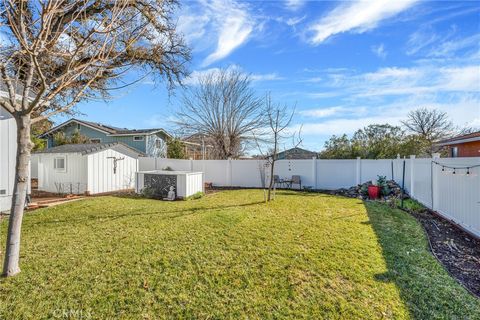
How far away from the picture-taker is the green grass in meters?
2.59

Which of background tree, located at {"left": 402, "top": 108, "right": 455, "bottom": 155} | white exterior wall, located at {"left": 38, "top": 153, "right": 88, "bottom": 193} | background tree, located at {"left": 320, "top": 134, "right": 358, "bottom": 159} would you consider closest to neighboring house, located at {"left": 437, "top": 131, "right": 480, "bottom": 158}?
background tree, located at {"left": 320, "top": 134, "right": 358, "bottom": 159}

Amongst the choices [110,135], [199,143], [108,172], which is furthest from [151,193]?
[110,135]

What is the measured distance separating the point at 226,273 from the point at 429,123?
30.2 metres

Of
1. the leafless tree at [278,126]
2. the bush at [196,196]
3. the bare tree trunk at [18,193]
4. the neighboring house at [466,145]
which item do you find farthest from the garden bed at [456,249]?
the bush at [196,196]

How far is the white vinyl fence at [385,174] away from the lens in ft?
16.7

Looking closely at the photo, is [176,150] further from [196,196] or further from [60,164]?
[196,196]

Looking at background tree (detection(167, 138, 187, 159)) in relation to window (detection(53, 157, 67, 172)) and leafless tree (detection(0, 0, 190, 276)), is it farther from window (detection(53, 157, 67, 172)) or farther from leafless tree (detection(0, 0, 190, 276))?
leafless tree (detection(0, 0, 190, 276))

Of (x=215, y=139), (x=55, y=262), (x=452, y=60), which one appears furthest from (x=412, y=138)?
(x=55, y=262)

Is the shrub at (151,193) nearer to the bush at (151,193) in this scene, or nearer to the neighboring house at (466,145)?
the bush at (151,193)

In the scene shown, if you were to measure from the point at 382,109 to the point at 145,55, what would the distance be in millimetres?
13679

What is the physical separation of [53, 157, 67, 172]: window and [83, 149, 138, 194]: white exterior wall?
1473 mm

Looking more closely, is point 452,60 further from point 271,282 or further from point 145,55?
point 145,55

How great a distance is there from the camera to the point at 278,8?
7.23m

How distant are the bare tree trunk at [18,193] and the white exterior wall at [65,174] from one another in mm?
8562
